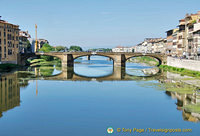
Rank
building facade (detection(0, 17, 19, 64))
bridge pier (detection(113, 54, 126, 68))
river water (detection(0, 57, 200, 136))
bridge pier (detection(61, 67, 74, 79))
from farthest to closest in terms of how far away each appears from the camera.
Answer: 1. bridge pier (detection(113, 54, 126, 68))
2. building facade (detection(0, 17, 19, 64))
3. bridge pier (detection(61, 67, 74, 79))
4. river water (detection(0, 57, 200, 136))

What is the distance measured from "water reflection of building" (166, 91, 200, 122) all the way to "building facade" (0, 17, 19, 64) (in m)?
57.1

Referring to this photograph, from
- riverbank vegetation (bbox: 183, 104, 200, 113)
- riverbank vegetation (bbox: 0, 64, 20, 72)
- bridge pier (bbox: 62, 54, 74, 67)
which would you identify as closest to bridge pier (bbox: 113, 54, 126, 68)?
bridge pier (bbox: 62, 54, 74, 67)

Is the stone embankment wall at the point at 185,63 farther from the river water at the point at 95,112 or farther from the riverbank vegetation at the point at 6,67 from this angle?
the riverbank vegetation at the point at 6,67

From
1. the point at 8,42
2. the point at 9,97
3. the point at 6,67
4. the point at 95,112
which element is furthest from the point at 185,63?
the point at 8,42

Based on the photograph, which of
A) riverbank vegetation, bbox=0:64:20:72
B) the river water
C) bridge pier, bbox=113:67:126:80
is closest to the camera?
the river water

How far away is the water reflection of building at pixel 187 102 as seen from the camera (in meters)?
27.6

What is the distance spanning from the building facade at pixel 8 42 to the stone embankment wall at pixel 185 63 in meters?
53.6

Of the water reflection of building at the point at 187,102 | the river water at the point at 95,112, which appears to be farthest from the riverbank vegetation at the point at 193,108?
the water reflection of building at the point at 187,102

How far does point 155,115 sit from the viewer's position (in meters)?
29.0

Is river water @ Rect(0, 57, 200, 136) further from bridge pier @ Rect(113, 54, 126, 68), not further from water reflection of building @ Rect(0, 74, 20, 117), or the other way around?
bridge pier @ Rect(113, 54, 126, 68)

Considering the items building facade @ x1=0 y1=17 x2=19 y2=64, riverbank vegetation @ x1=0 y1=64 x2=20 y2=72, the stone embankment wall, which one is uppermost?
building facade @ x1=0 y1=17 x2=19 y2=64

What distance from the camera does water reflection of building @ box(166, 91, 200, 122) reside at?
2757cm

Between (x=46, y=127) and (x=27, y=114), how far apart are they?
546 centimetres

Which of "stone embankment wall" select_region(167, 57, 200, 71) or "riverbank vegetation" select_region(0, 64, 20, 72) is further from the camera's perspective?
"riverbank vegetation" select_region(0, 64, 20, 72)
